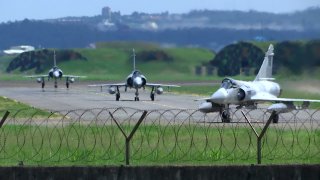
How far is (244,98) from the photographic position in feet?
142

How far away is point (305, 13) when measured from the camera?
50312 mm

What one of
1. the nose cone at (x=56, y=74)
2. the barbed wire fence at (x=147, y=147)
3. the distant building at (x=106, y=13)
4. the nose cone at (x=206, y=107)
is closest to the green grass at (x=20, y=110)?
the nose cone at (x=206, y=107)

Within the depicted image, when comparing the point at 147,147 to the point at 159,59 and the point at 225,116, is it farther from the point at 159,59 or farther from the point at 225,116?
the point at 159,59

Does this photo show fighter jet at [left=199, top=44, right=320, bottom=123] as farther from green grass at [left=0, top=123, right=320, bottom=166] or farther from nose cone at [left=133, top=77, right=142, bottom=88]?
nose cone at [left=133, top=77, right=142, bottom=88]

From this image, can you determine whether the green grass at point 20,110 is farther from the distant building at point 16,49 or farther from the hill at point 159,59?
the distant building at point 16,49

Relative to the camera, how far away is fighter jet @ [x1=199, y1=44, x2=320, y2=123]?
41.8m

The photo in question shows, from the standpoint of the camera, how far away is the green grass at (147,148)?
2361cm

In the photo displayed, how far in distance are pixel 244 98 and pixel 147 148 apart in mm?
16999

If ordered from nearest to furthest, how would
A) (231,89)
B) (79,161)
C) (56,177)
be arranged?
(56,177), (79,161), (231,89)

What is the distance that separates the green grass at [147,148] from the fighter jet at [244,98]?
30.2 feet

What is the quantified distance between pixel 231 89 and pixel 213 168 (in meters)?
22.5

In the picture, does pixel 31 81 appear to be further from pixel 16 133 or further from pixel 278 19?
pixel 16 133

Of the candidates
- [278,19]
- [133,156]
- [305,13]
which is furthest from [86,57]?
[133,156]

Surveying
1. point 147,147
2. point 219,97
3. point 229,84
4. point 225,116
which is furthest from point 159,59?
point 147,147
